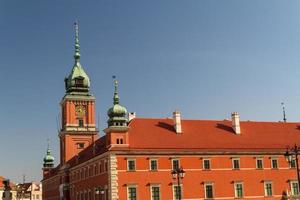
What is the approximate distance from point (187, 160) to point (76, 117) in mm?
24613

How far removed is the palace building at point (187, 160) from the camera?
51.9 meters

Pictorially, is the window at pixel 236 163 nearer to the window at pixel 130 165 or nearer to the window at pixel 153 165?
the window at pixel 153 165

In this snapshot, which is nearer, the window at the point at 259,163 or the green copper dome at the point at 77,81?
the window at the point at 259,163

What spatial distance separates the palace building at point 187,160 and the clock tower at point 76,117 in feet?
24.3

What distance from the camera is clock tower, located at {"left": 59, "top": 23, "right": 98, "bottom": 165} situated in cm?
7244

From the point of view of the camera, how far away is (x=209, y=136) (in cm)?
5781

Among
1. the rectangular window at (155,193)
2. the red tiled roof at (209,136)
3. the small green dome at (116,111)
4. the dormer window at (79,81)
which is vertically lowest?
the rectangular window at (155,193)

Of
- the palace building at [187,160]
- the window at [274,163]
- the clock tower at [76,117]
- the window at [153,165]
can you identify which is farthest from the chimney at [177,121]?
the clock tower at [76,117]

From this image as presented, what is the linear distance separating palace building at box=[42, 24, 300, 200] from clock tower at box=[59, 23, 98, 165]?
739cm

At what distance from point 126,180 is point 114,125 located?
5758mm

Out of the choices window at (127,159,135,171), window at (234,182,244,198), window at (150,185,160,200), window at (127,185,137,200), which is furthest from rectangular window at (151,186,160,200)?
window at (234,182,244,198)

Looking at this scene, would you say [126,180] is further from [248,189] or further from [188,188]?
[248,189]

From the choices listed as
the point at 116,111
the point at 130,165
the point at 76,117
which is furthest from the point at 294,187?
the point at 76,117

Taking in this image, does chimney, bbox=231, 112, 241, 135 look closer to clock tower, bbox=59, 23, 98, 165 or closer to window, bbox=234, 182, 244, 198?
window, bbox=234, 182, 244, 198
